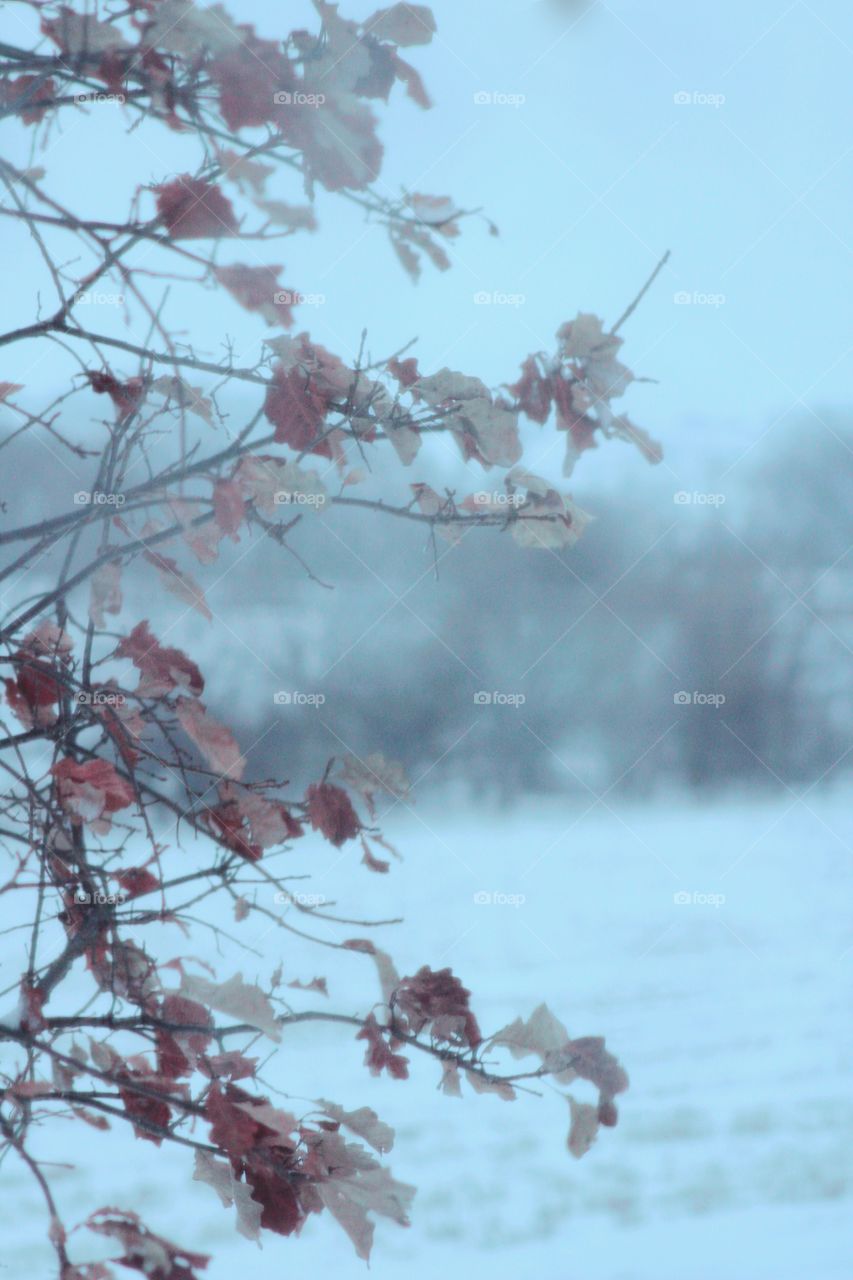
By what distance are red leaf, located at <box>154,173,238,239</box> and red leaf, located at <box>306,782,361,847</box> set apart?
16.1 inches

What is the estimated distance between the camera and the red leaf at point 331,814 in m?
0.78

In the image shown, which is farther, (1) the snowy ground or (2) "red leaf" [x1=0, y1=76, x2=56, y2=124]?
(1) the snowy ground

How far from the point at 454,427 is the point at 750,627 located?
1.41 ft

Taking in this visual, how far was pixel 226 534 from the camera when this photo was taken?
76 centimetres

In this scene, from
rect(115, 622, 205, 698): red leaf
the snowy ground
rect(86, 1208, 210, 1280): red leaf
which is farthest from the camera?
the snowy ground

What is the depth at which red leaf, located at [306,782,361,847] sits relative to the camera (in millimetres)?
780

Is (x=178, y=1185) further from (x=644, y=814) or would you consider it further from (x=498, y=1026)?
(x=644, y=814)

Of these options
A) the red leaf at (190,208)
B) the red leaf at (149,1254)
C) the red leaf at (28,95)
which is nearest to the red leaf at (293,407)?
the red leaf at (190,208)

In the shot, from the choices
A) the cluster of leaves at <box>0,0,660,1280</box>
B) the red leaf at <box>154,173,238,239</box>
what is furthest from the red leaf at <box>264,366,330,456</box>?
the red leaf at <box>154,173,238,239</box>

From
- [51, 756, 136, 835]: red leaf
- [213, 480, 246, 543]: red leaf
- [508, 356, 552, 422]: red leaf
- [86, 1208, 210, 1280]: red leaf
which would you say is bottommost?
[86, 1208, 210, 1280]: red leaf

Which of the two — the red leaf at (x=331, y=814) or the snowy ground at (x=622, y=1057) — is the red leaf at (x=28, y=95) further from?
the snowy ground at (x=622, y=1057)

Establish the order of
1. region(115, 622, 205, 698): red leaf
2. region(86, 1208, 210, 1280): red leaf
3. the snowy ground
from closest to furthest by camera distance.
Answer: region(86, 1208, 210, 1280): red leaf → region(115, 622, 205, 698): red leaf → the snowy ground

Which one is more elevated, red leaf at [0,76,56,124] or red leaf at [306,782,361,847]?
red leaf at [0,76,56,124]

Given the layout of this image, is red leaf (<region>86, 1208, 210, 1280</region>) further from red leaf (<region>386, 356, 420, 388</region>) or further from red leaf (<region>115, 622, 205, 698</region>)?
red leaf (<region>386, 356, 420, 388</region>)
